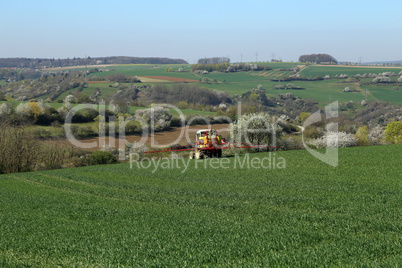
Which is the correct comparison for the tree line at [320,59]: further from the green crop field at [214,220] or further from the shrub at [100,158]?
the green crop field at [214,220]

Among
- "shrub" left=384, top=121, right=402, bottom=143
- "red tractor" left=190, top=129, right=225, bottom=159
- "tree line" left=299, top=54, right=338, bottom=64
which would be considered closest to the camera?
"red tractor" left=190, top=129, right=225, bottom=159

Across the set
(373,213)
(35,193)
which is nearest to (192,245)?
(373,213)

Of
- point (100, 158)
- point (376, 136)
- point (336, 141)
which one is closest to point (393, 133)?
point (376, 136)

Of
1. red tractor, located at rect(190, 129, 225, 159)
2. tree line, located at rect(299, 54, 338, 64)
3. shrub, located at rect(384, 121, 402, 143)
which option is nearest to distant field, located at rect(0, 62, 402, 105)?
tree line, located at rect(299, 54, 338, 64)

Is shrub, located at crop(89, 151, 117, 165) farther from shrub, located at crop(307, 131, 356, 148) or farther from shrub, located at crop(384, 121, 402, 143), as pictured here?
shrub, located at crop(384, 121, 402, 143)

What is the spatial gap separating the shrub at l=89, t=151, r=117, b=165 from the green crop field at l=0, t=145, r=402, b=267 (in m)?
19.8

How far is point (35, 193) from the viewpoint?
25875mm

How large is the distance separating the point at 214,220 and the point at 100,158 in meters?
37.3

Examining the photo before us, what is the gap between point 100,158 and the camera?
161 feet

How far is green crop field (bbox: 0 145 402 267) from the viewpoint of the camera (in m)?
9.69

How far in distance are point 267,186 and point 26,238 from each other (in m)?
13.7

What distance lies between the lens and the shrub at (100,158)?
161ft

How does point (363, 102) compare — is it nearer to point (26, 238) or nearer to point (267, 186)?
point (267, 186)

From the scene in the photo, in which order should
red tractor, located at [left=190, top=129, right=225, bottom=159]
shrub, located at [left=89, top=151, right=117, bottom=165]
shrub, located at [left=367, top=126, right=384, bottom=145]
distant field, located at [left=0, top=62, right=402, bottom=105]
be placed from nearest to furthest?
red tractor, located at [left=190, top=129, right=225, bottom=159]
shrub, located at [left=89, top=151, right=117, bottom=165]
shrub, located at [left=367, top=126, right=384, bottom=145]
distant field, located at [left=0, top=62, right=402, bottom=105]
